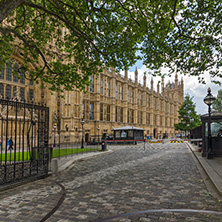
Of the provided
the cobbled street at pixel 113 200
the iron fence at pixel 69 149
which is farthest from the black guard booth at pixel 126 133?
the cobbled street at pixel 113 200

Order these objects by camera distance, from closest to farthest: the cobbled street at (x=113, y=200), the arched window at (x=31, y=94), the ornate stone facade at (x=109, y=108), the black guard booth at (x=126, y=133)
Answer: the cobbled street at (x=113, y=200)
the arched window at (x=31, y=94)
the ornate stone facade at (x=109, y=108)
the black guard booth at (x=126, y=133)

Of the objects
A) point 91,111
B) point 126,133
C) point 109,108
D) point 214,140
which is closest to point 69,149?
point 214,140

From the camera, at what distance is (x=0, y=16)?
232 inches

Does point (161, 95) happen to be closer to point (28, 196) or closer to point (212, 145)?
point (212, 145)

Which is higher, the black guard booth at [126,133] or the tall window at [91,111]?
the tall window at [91,111]

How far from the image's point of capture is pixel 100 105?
39.7 m

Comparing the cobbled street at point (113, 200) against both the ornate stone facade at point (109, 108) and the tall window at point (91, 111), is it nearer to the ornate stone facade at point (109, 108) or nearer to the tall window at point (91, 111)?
the ornate stone facade at point (109, 108)

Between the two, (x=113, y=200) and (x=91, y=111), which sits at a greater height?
(x=91, y=111)

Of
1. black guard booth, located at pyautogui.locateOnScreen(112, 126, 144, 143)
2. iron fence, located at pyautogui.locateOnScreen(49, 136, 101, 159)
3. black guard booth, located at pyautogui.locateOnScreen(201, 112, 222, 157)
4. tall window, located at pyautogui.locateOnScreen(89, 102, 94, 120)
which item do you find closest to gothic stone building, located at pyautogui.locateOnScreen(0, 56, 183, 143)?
tall window, located at pyautogui.locateOnScreen(89, 102, 94, 120)

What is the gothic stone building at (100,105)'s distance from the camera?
2511cm

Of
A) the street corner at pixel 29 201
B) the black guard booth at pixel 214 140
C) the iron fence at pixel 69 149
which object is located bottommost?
the iron fence at pixel 69 149

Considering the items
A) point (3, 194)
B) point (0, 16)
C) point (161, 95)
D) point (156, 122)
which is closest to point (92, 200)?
point (3, 194)

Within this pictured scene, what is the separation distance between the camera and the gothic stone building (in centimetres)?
2511

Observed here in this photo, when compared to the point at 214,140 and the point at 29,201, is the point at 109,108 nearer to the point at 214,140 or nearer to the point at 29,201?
the point at 214,140
